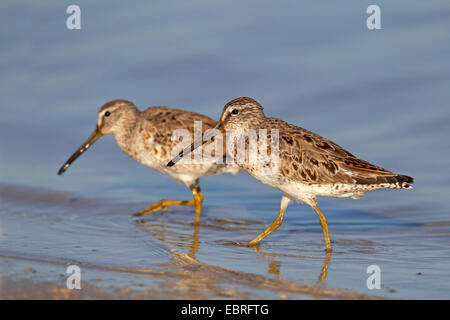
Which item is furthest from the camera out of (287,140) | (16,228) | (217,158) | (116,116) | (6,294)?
(116,116)

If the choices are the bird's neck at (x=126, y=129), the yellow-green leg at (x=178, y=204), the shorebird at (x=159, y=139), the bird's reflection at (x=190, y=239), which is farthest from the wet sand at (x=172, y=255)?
the bird's neck at (x=126, y=129)

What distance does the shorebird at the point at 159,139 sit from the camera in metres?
9.95

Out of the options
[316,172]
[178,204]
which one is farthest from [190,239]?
[316,172]

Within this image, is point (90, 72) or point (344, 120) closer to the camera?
point (344, 120)

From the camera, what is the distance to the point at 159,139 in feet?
32.9

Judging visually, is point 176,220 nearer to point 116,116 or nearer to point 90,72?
point 116,116

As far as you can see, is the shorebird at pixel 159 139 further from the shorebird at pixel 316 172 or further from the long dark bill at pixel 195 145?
the shorebird at pixel 316 172

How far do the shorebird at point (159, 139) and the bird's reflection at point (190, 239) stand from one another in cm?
27

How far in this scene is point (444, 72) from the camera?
552 inches

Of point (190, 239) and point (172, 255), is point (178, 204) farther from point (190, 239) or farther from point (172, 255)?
point (172, 255)

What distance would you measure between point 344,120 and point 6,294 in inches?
336

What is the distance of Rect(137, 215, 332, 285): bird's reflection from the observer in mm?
7418

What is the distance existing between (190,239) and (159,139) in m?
1.82

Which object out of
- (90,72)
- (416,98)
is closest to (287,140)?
(416,98)
